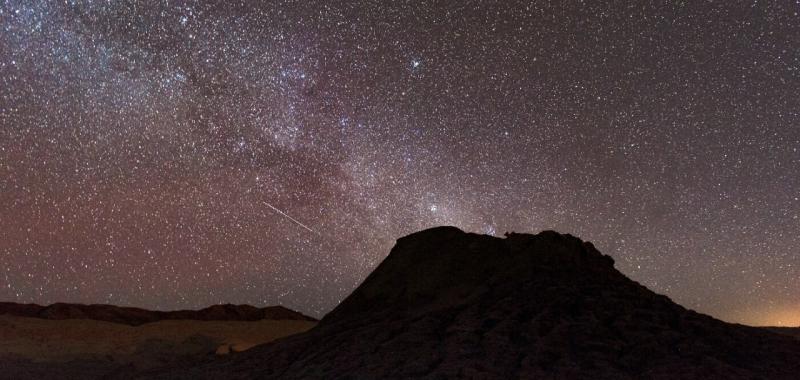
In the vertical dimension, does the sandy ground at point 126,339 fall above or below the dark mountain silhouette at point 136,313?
below

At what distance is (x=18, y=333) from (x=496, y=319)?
896 inches

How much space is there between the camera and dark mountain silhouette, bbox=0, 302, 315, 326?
33094mm

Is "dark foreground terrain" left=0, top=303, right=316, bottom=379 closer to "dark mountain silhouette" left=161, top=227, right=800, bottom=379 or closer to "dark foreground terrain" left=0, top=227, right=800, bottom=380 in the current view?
"dark foreground terrain" left=0, top=227, right=800, bottom=380

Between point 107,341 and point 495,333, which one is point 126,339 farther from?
point 495,333

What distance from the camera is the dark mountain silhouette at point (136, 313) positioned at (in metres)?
33.1

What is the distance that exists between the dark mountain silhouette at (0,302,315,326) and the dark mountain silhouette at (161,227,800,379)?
19.7 metres

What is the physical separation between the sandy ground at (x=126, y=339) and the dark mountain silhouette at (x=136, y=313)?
14.5 ft

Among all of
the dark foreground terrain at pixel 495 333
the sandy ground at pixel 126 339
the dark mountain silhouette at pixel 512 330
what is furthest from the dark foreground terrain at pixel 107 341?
the dark mountain silhouette at pixel 512 330

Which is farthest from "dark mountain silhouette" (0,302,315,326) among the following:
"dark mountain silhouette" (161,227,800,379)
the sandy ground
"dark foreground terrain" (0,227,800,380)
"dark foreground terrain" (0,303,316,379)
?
"dark mountain silhouette" (161,227,800,379)

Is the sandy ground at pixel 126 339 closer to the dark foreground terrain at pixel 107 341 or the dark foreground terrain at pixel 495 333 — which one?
the dark foreground terrain at pixel 107 341

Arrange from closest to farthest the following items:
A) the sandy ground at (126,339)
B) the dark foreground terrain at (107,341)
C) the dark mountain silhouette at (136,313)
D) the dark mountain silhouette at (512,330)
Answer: the dark mountain silhouette at (512,330) → the dark foreground terrain at (107,341) → the sandy ground at (126,339) → the dark mountain silhouette at (136,313)

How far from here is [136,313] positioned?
36656 mm

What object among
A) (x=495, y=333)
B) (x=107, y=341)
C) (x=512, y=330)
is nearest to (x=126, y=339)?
(x=107, y=341)

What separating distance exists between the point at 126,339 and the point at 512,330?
65.5 feet
